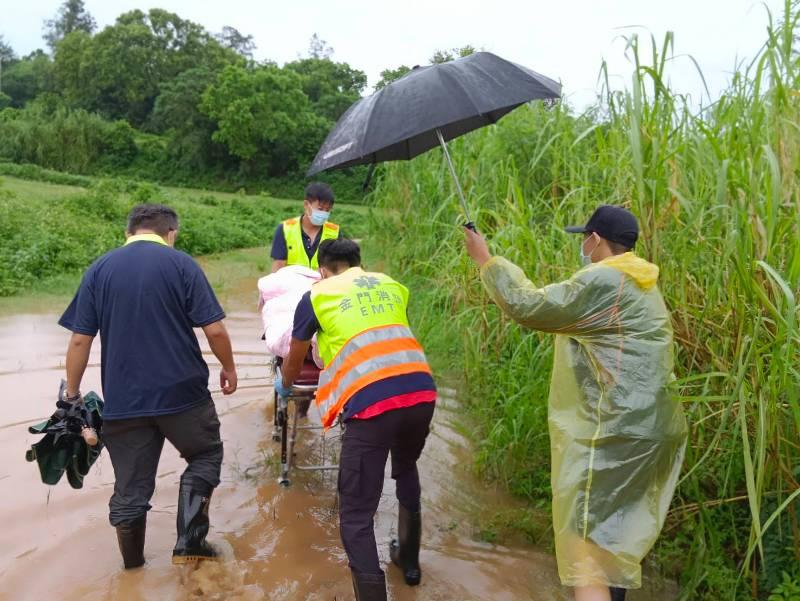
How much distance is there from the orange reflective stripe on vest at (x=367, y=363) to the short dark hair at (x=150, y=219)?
1184 millimetres

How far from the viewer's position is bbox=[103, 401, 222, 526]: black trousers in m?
3.34

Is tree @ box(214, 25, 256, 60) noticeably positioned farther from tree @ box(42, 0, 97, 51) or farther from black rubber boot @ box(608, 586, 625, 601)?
black rubber boot @ box(608, 586, 625, 601)

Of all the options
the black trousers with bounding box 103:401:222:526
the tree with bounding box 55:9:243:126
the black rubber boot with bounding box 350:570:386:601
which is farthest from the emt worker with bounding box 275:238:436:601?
the tree with bounding box 55:9:243:126

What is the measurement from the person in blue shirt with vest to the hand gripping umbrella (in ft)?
4.79

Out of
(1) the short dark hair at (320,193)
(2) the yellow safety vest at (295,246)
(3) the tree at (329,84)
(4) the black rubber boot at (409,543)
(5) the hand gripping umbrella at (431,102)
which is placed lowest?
(4) the black rubber boot at (409,543)

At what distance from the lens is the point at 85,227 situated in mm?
14492

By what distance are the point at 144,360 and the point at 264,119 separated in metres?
37.8

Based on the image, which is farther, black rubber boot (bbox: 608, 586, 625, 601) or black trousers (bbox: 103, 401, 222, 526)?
black trousers (bbox: 103, 401, 222, 526)

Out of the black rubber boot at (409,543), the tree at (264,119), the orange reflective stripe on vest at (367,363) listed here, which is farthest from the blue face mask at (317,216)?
the tree at (264,119)

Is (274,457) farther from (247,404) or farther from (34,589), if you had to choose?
(34,589)

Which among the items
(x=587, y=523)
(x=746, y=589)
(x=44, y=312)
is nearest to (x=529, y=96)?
(x=587, y=523)

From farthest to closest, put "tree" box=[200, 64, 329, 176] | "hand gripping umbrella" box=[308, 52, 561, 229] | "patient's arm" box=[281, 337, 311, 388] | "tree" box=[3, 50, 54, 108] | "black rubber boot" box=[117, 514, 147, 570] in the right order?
1. "tree" box=[3, 50, 54, 108]
2. "tree" box=[200, 64, 329, 176]
3. "black rubber boot" box=[117, 514, 147, 570]
4. "patient's arm" box=[281, 337, 311, 388]
5. "hand gripping umbrella" box=[308, 52, 561, 229]

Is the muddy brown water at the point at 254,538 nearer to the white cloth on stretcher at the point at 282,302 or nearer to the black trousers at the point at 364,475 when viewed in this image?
Answer: the black trousers at the point at 364,475

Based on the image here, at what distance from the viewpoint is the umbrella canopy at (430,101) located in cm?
310
